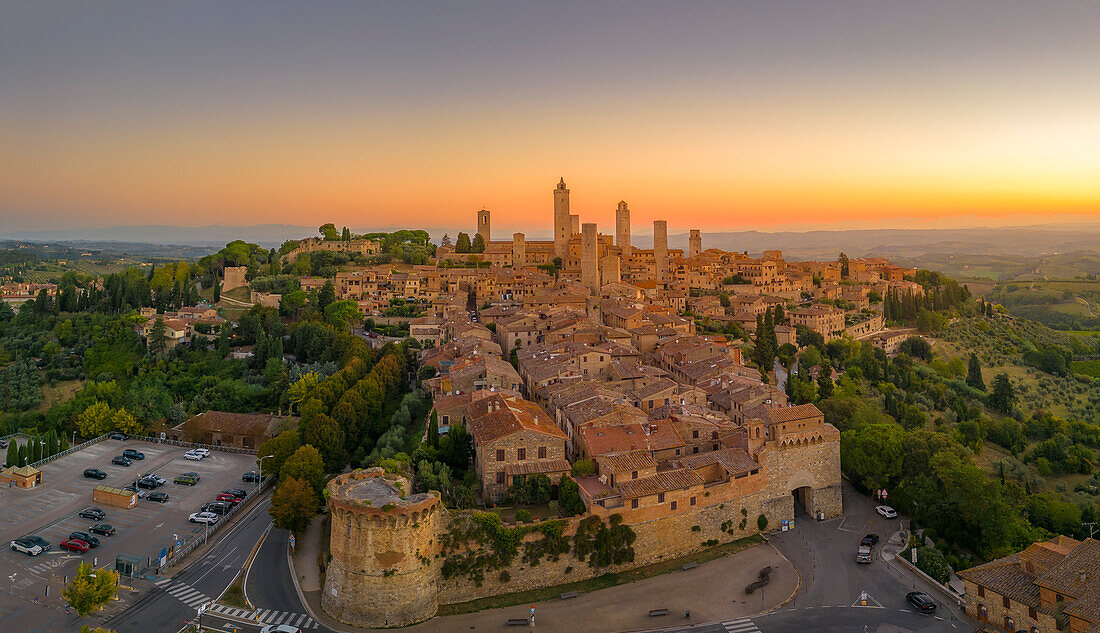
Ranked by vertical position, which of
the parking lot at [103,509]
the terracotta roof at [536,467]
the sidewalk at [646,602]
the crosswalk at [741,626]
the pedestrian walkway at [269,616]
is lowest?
the crosswalk at [741,626]

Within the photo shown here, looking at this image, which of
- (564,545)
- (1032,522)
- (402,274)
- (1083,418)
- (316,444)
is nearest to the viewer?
(564,545)

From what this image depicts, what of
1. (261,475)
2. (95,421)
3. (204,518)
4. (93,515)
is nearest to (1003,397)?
(261,475)

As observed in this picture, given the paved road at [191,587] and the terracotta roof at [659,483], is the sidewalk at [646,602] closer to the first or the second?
the paved road at [191,587]

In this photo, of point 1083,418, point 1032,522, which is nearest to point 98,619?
point 1032,522

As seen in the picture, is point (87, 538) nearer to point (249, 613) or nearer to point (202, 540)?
point (202, 540)

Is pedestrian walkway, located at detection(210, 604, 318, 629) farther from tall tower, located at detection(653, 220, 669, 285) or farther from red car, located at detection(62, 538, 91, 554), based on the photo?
tall tower, located at detection(653, 220, 669, 285)

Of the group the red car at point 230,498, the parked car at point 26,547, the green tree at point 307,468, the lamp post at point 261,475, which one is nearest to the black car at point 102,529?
the parked car at point 26,547

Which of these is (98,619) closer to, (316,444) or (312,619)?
(312,619)
